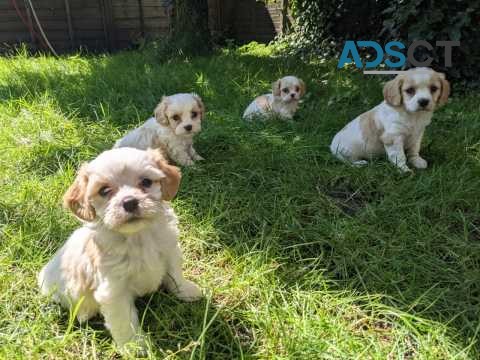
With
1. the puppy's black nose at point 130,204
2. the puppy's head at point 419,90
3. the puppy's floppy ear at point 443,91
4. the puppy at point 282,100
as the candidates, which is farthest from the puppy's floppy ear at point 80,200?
the puppy at point 282,100

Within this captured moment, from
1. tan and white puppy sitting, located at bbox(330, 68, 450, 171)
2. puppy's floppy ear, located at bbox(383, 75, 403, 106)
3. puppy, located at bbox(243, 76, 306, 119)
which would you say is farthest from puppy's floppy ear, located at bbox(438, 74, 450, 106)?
puppy, located at bbox(243, 76, 306, 119)

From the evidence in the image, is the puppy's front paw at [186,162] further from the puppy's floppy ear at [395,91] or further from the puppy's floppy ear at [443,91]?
the puppy's floppy ear at [443,91]

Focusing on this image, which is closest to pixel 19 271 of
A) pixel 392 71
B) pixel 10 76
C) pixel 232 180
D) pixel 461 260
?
pixel 232 180

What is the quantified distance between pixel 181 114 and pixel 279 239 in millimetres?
1813

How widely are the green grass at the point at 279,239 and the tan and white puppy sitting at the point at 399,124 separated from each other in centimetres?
21

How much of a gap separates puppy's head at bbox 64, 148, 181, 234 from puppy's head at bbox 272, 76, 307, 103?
3.54m

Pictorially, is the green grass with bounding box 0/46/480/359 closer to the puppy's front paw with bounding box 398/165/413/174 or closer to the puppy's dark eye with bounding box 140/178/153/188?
the puppy's front paw with bounding box 398/165/413/174

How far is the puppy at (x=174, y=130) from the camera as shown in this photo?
3.94 meters

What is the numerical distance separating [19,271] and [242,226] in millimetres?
1482

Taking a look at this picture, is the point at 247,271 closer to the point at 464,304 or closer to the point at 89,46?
the point at 464,304

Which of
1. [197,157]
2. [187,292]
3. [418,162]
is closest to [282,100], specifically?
[197,157]

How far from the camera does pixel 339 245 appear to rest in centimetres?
261

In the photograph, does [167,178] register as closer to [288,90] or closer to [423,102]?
[423,102]

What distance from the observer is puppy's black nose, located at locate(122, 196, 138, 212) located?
1.71m
